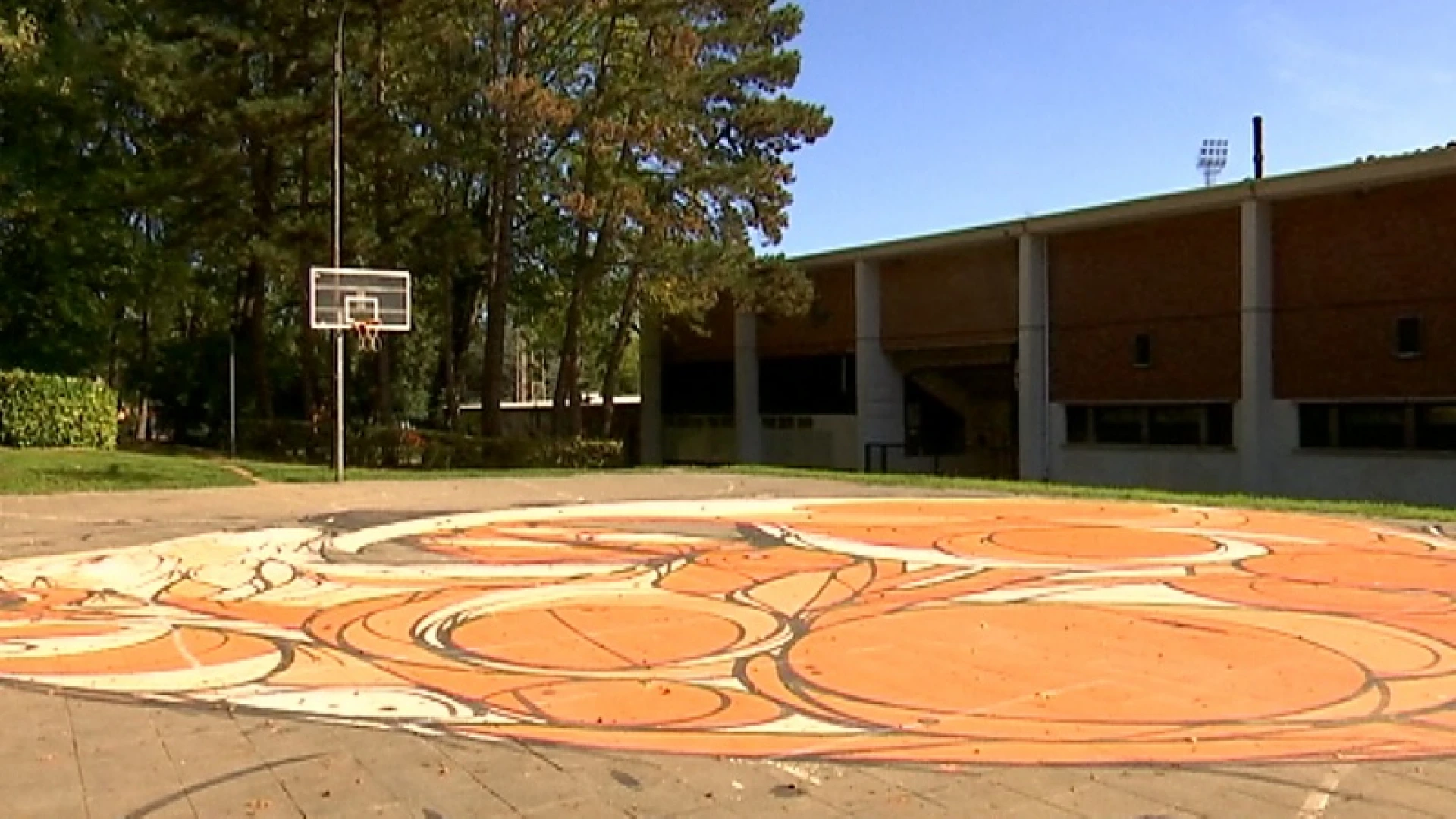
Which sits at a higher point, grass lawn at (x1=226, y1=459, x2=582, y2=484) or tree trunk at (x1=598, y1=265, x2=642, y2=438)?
tree trunk at (x1=598, y1=265, x2=642, y2=438)

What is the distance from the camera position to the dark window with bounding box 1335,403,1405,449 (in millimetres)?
29297

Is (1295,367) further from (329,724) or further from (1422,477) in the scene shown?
(329,724)

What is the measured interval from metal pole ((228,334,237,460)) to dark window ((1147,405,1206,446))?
2486 cm

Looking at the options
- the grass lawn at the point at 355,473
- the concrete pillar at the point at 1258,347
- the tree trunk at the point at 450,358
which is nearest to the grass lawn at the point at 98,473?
the grass lawn at the point at 355,473

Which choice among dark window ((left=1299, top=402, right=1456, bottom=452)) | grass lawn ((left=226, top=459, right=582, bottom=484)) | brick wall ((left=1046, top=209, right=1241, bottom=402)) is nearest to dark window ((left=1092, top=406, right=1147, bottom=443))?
brick wall ((left=1046, top=209, right=1241, bottom=402))

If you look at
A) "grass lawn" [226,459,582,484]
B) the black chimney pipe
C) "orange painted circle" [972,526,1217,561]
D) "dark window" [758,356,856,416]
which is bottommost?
"orange painted circle" [972,526,1217,561]

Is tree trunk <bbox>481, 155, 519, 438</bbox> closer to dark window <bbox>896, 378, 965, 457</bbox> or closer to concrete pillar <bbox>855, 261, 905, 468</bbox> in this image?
concrete pillar <bbox>855, 261, 905, 468</bbox>

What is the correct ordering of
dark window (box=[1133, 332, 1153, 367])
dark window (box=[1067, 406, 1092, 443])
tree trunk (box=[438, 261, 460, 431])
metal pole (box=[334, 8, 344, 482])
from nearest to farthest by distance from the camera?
metal pole (box=[334, 8, 344, 482]), dark window (box=[1133, 332, 1153, 367]), dark window (box=[1067, 406, 1092, 443]), tree trunk (box=[438, 261, 460, 431])

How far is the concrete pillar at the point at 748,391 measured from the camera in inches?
1938

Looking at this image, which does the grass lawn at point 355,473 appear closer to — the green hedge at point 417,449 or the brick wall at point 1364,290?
the green hedge at point 417,449

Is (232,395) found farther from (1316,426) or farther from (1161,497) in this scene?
(1316,426)

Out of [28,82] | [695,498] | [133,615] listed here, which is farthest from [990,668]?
[28,82]

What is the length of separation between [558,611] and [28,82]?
1275 inches

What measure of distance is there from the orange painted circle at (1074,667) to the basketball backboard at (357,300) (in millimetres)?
19660
